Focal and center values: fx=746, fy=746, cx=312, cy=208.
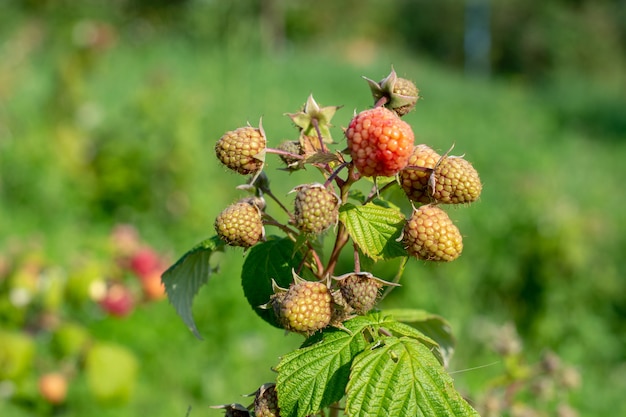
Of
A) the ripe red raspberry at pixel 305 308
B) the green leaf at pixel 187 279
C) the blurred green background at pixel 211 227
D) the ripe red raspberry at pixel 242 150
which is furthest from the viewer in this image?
the blurred green background at pixel 211 227

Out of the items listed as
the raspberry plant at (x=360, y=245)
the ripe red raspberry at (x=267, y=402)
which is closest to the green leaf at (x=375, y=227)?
the raspberry plant at (x=360, y=245)

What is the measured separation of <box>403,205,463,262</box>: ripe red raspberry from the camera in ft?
2.90

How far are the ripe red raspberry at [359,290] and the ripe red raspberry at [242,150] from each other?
0.64ft

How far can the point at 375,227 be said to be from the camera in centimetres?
95

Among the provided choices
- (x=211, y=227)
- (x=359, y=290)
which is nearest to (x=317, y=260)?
(x=359, y=290)

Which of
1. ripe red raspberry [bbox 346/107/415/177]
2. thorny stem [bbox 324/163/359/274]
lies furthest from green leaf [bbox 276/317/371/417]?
ripe red raspberry [bbox 346/107/415/177]

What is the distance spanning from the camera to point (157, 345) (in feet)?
11.5

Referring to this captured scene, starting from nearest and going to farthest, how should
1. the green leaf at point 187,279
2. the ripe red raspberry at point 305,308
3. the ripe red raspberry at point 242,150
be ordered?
the ripe red raspberry at point 305,308 → the ripe red raspberry at point 242,150 → the green leaf at point 187,279

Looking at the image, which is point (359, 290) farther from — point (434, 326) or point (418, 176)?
point (434, 326)

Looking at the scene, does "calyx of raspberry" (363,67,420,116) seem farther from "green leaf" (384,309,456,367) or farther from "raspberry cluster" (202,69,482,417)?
"green leaf" (384,309,456,367)

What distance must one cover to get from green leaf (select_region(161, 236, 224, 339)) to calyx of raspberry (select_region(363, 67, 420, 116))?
35 cm

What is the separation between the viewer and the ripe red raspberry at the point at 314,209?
2.87ft

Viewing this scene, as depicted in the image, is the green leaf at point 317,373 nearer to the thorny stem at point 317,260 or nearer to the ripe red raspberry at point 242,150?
the thorny stem at point 317,260

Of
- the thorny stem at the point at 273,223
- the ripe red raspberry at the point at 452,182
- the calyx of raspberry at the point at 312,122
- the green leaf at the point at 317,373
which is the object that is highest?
the calyx of raspberry at the point at 312,122
